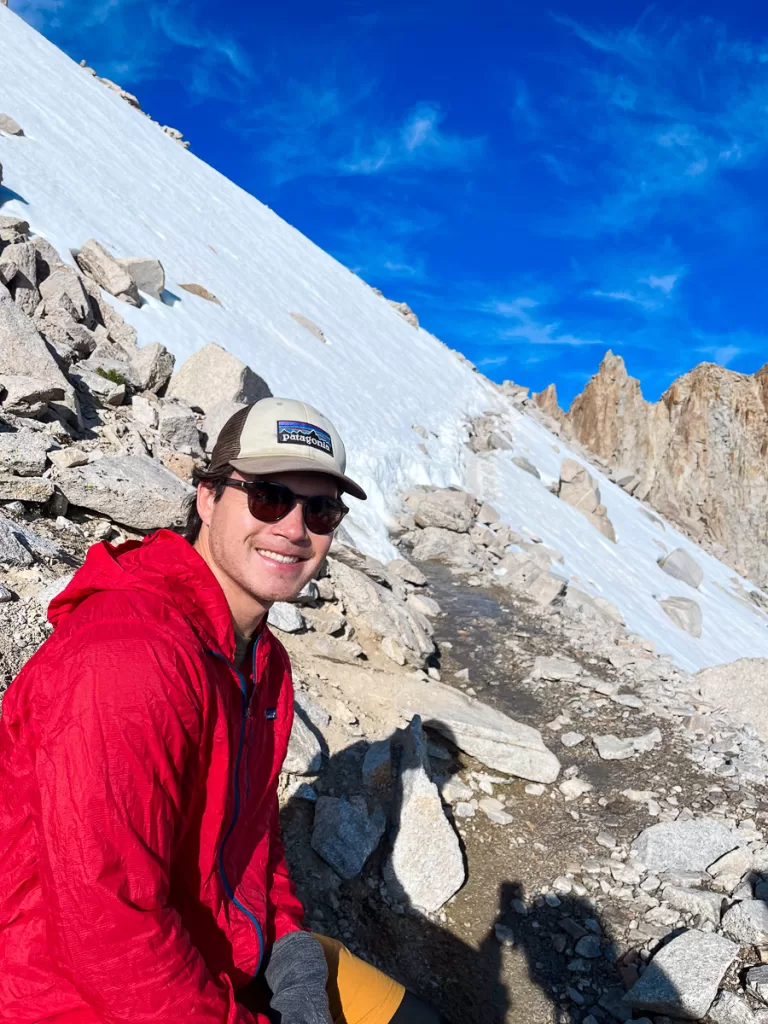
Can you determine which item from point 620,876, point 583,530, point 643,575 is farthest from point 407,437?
point 620,876

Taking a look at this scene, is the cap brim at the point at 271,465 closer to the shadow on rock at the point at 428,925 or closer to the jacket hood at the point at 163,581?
the jacket hood at the point at 163,581

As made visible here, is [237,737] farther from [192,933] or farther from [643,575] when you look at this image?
[643,575]

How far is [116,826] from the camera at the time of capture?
1653mm

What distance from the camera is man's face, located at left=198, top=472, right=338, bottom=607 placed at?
7.85 ft

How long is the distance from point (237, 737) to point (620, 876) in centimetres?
441

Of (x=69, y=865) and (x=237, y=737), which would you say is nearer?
(x=69, y=865)

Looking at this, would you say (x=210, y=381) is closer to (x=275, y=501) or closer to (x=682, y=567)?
(x=275, y=501)

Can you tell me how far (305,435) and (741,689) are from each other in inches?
323

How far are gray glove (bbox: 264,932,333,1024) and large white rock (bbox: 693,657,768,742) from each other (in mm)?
7174

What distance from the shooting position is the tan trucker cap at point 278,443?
236 centimetres

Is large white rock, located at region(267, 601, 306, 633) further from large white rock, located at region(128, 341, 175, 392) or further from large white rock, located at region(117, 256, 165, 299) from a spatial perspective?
large white rock, located at region(117, 256, 165, 299)

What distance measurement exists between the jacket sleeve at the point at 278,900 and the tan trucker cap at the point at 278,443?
1524mm

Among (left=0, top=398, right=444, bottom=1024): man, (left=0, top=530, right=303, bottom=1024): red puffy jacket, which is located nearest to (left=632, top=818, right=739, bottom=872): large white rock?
(left=0, top=398, right=444, bottom=1024): man

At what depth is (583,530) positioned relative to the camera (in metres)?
21.7
